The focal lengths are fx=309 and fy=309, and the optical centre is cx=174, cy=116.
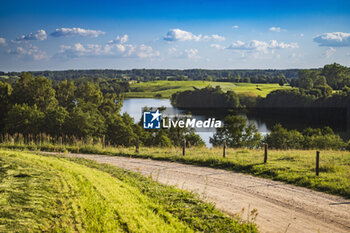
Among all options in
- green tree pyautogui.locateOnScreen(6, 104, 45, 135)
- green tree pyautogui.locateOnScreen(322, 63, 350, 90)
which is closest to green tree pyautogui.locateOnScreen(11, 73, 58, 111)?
green tree pyautogui.locateOnScreen(6, 104, 45, 135)

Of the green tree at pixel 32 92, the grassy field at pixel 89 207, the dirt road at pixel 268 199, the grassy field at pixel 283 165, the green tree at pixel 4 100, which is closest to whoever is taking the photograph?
the grassy field at pixel 89 207

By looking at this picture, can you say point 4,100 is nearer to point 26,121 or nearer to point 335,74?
point 26,121

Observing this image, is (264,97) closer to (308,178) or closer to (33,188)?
(308,178)

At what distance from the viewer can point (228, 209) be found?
9664 mm

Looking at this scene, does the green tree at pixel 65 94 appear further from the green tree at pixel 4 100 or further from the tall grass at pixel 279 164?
the tall grass at pixel 279 164

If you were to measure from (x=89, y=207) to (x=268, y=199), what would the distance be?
6.55m

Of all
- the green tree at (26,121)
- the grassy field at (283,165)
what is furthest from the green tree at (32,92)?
the grassy field at (283,165)

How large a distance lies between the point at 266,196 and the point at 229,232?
3.95m

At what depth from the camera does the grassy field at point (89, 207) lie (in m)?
6.07

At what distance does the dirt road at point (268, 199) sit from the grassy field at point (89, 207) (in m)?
1.03

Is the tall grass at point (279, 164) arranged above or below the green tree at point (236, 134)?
above

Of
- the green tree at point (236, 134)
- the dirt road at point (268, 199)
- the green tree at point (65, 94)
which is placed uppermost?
the green tree at point (65, 94)

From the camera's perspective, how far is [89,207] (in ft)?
22.8

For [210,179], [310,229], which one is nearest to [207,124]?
[210,179]
